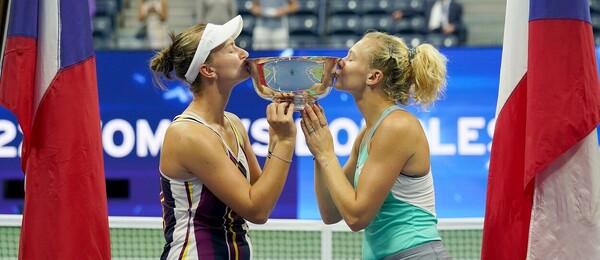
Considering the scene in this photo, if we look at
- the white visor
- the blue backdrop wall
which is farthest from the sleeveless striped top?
the blue backdrop wall

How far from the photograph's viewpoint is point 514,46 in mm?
3812

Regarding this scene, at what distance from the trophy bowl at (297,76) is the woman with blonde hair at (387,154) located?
7cm

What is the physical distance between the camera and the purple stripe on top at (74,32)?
3.79 m

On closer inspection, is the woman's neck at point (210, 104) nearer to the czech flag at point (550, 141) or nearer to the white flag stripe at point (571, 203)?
the czech flag at point (550, 141)

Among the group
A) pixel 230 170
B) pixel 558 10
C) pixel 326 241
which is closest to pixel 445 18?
pixel 326 241

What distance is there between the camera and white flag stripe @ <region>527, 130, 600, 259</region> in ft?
12.1

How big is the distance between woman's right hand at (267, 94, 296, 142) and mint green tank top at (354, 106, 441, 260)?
310 mm

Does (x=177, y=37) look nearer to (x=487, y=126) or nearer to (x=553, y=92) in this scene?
(x=553, y=92)

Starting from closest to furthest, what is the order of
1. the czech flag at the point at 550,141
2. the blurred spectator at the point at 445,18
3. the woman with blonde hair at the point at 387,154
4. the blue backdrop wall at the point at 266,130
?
the woman with blonde hair at the point at 387,154
the czech flag at the point at 550,141
the blue backdrop wall at the point at 266,130
the blurred spectator at the point at 445,18

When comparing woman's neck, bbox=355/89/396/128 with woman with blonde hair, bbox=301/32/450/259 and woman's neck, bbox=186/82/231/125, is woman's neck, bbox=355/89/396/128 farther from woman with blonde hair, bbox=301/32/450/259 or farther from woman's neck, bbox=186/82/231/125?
woman's neck, bbox=186/82/231/125

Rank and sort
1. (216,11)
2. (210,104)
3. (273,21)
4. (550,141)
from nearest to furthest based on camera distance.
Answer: (550,141), (210,104), (216,11), (273,21)

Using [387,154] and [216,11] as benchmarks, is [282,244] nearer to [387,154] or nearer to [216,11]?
[216,11]

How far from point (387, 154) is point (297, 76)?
44 centimetres

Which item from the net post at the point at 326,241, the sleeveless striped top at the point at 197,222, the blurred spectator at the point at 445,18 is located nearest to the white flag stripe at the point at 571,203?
the sleeveless striped top at the point at 197,222
